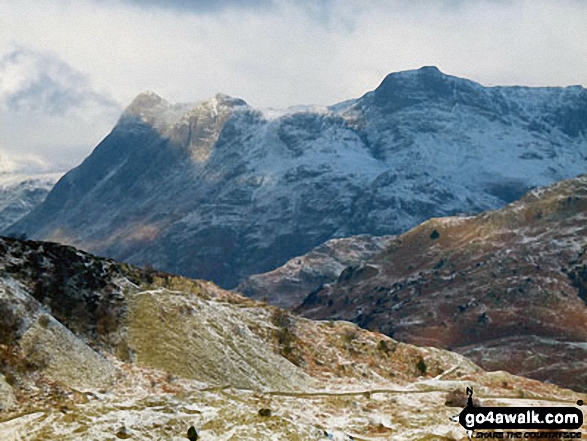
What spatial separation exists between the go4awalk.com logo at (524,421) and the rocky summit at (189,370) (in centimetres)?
199

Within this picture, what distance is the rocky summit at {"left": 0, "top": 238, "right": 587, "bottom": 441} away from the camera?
50.8 meters

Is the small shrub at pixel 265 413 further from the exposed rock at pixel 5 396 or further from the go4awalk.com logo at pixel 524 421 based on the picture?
the exposed rock at pixel 5 396

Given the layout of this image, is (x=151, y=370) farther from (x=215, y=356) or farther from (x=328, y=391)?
(x=328, y=391)

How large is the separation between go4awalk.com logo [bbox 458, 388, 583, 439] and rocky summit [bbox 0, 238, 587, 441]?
199cm

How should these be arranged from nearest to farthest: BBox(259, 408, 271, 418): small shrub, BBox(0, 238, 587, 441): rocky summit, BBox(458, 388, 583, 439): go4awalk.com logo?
BBox(0, 238, 587, 441): rocky summit → BBox(259, 408, 271, 418): small shrub → BBox(458, 388, 583, 439): go4awalk.com logo

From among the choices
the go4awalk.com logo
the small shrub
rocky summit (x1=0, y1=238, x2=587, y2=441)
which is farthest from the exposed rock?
the go4awalk.com logo

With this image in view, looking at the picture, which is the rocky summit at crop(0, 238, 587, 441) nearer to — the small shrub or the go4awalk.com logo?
the small shrub

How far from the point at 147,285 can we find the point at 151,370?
2042 cm

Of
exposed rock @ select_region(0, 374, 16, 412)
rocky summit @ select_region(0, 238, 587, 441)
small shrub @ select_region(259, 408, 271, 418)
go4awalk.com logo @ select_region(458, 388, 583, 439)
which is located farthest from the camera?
go4awalk.com logo @ select_region(458, 388, 583, 439)

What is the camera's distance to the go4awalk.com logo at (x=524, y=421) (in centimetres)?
5431

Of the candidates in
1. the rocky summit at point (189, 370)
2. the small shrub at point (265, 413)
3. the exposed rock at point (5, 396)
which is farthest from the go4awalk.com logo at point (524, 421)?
the exposed rock at point (5, 396)

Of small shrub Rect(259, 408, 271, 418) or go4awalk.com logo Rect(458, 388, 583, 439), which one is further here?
go4awalk.com logo Rect(458, 388, 583, 439)

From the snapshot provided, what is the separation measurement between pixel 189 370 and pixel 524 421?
3208cm

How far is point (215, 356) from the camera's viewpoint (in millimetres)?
72750
